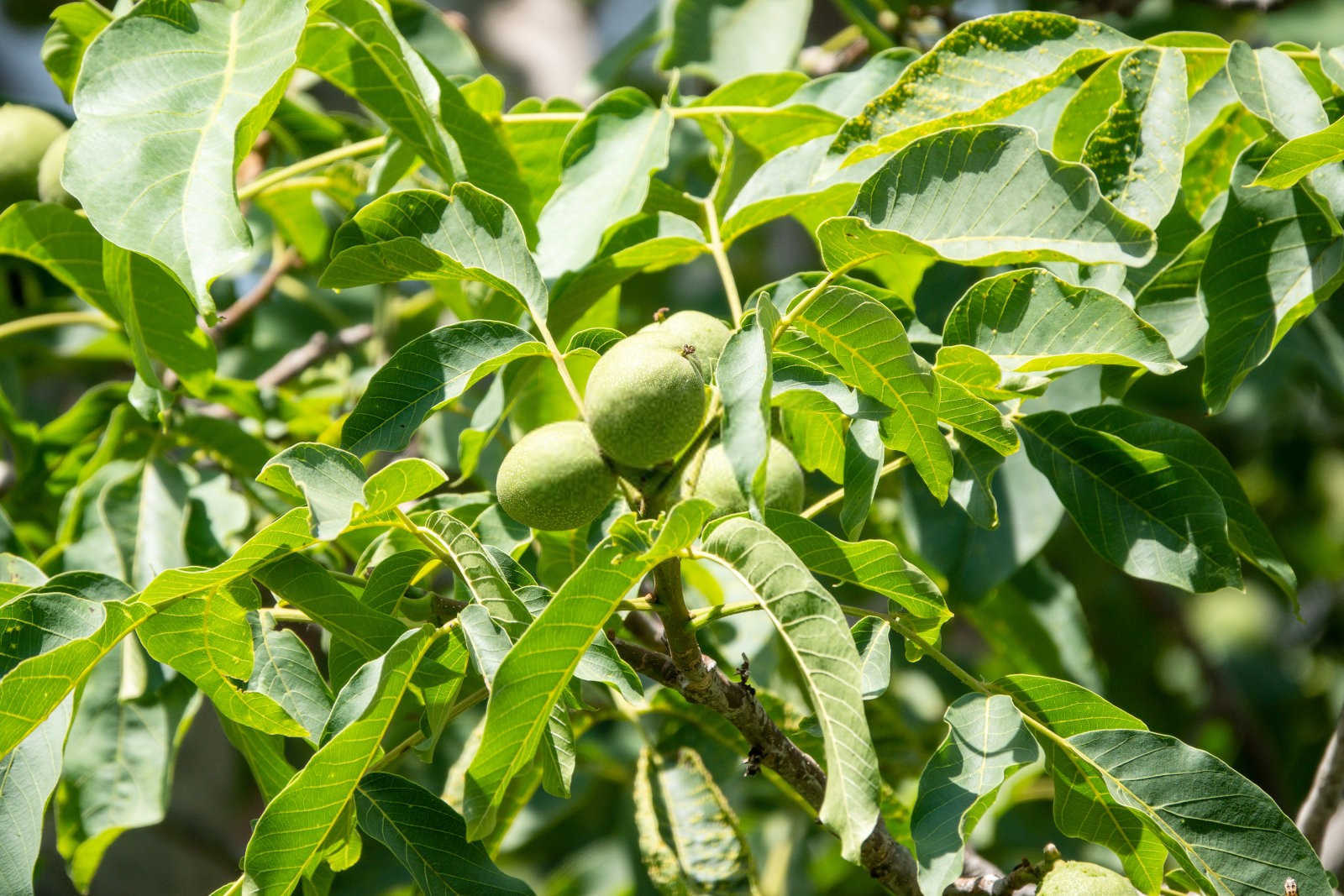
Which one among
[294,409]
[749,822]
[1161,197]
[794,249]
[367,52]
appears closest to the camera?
[1161,197]

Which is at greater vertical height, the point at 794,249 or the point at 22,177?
the point at 22,177

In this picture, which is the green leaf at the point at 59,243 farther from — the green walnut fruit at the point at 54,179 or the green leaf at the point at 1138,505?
the green leaf at the point at 1138,505

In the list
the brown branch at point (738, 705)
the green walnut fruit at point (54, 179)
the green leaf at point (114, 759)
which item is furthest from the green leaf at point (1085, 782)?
the green walnut fruit at point (54, 179)

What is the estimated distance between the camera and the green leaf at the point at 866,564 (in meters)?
0.98

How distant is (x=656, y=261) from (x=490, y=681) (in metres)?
0.60

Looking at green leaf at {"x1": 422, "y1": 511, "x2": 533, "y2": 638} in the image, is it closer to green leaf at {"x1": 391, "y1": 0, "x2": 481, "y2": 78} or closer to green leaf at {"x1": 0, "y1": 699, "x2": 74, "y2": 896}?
green leaf at {"x1": 0, "y1": 699, "x2": 74, "y2": 896}

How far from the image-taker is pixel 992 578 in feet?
5.30

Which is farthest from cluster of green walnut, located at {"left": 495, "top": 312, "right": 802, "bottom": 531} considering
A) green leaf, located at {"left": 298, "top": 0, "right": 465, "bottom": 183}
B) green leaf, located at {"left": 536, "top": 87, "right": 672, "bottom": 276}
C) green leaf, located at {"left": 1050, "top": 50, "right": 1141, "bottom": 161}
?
green leaf, located at {"left": 1050, "top": 50, "right": 1141, "bottom": 161}

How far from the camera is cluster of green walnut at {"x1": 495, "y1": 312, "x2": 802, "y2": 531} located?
97 cm

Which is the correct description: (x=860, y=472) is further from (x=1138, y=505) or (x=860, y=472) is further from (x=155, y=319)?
(x=155, y=319)

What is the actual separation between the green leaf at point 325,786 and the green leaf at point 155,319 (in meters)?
0.50

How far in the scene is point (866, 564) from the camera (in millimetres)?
988


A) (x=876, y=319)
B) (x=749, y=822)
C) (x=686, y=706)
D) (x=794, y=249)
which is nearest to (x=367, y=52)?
(x=876, y=319)

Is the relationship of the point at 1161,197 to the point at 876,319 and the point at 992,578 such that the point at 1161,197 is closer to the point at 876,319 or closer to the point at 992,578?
the point at 876,319
